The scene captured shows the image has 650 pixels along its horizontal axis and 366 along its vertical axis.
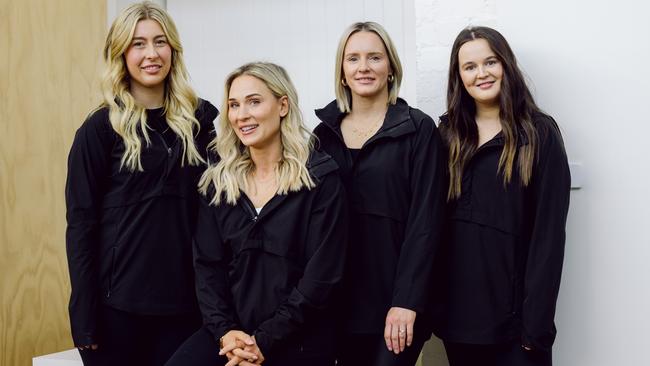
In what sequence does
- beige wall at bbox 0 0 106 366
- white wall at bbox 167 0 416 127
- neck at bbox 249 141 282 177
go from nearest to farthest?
neck at bbox 249 141 282 177 < beige wall at bbox 0 0 106 366 < white wall at bbox 167 0 416 127

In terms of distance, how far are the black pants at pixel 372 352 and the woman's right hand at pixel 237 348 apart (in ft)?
1.16

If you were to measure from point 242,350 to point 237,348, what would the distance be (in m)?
0.02

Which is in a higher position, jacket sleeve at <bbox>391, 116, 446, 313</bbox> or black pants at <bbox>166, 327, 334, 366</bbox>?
jacket sleeve at <bbox>391, 116, 446, 313</bbox>

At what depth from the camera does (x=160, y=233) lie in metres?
2.04

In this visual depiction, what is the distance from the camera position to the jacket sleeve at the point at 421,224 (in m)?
1.94

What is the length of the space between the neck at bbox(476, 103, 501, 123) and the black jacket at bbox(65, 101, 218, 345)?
3.10ft

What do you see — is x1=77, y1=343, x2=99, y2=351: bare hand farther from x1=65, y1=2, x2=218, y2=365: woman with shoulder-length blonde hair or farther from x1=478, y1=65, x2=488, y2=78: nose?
x1=478, y1=65, x2=488, y2=78: nose

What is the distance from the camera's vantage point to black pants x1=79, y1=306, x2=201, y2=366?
1972 mm

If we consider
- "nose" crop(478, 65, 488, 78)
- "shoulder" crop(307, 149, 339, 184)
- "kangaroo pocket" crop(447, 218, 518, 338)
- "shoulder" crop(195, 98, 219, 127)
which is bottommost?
"kangaroo pocket" crop(447, 218, 518, 338)

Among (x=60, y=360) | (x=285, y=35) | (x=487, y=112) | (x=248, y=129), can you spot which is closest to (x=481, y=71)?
(x=487, y=112)

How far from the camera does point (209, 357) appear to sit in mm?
1885

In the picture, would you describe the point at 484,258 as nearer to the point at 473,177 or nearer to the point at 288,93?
the point at 473,177

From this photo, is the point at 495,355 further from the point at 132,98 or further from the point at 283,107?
the point at 132,98

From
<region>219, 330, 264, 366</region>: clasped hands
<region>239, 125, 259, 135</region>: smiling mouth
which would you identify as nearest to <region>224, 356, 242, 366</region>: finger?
<region>219, 330, 264, 366</region>: clasped hands
